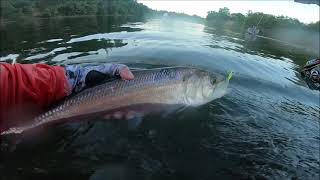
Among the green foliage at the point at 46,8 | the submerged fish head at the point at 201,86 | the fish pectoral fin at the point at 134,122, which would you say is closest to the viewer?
the submerged fish head at the point at 201,86

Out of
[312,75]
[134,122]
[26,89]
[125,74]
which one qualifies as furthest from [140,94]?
[312,75]

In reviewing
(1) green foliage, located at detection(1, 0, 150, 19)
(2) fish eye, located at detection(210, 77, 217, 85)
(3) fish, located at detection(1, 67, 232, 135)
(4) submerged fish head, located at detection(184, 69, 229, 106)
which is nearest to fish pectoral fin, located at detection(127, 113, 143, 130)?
(3) fish, located at detection(1, 67, 232, 135)

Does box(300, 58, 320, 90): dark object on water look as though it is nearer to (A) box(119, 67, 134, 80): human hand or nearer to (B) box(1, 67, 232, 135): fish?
(B) box(1, 67, 232, 135): fish

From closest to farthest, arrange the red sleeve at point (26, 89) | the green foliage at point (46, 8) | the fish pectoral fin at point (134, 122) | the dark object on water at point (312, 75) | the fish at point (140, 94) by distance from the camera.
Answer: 1. the red sleeve at point (26, 89)
2. the fish at point (140, 94)
3. the fish pectoral fin at point (134, 122)
4. the dark object on water at point (312, 75)
5. the green foliage at point (46, 8)

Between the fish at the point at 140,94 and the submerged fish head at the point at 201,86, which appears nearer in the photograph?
the fish at the point at 140,94

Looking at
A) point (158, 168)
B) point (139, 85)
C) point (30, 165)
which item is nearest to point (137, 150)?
point (158, 168)

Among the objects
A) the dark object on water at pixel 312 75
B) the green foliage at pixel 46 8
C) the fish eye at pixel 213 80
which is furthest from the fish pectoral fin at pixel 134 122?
the green foliage at pixel 46 8

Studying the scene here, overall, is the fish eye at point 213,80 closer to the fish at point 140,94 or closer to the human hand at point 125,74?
the fish at point 140,94

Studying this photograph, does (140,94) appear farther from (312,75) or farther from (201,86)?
(312,75)
